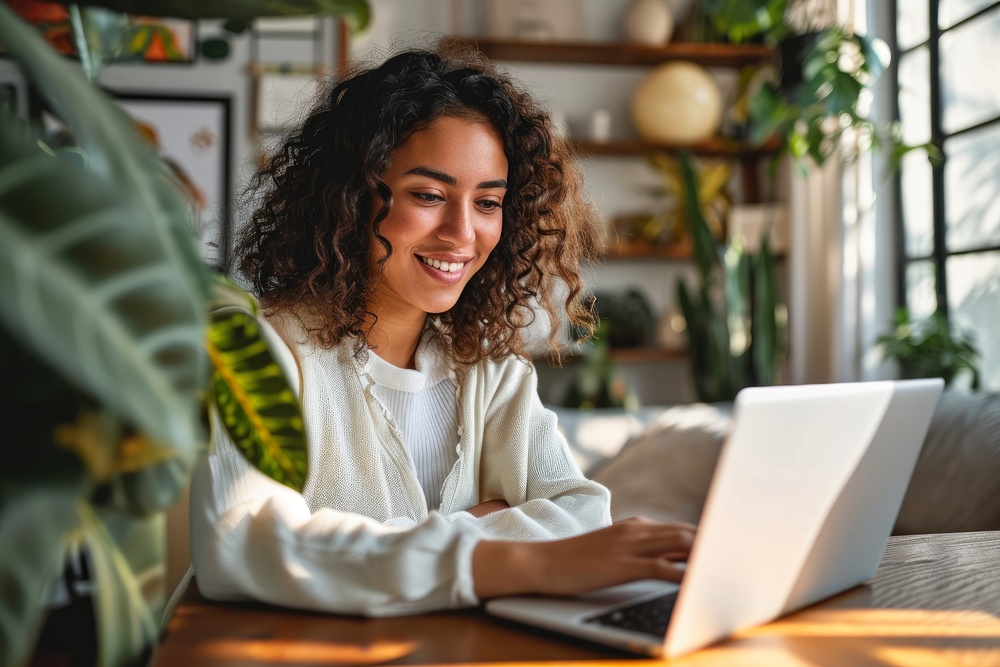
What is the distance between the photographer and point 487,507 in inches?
48.6

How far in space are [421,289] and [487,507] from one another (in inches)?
12.5

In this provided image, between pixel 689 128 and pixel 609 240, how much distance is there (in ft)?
1.78

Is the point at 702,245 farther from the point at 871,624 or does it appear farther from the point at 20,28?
the point at 20,28

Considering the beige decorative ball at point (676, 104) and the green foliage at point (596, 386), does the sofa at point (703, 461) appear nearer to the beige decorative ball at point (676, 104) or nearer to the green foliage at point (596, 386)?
the green foliage at point (596, 386)

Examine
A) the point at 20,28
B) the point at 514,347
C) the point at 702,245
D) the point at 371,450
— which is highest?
the point at 702,245

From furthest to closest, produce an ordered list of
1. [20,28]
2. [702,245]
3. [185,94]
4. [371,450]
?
[185,94], [702,245], [371,450], [20,28]

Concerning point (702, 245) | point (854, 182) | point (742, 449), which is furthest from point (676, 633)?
point (854, 182)

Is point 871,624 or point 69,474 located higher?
point 69,474

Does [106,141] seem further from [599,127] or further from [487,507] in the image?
[599,127]

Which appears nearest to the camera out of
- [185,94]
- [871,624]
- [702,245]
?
[871,624]

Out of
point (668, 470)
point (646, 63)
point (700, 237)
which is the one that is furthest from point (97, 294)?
point (646, 63)

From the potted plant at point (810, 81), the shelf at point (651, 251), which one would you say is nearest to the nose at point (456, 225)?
the potted plant at point (810, 81)

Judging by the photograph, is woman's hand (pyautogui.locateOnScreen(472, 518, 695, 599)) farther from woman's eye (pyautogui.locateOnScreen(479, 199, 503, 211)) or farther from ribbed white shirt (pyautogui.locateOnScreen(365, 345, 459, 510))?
woman's eye (pyautogui.locateOnScreen(479, 199, 503, 211))

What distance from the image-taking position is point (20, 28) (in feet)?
1.39
